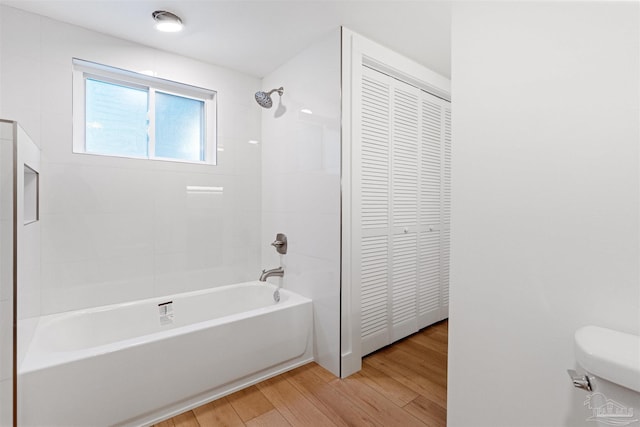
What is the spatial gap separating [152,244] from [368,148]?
71.6 inches

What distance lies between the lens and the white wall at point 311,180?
6.89ft

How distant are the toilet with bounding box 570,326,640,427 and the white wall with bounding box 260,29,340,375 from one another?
53.9 inches

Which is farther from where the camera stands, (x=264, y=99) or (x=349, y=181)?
(x=264, y=99)

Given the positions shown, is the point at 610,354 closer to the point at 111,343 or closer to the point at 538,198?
the point at 538,198

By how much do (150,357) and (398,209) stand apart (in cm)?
198

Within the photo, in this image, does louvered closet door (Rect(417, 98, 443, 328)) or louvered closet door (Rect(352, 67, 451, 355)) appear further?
louvered closet door (Rect(417, 98, 443, 328))

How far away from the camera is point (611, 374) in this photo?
792 mm

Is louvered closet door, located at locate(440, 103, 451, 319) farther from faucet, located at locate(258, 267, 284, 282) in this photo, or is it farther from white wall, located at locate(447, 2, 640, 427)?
white wall, located at locate(447, 2, 640, 427)

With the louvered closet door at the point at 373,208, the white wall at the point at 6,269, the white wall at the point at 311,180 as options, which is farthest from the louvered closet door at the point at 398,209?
the white wall at the point at 6,269

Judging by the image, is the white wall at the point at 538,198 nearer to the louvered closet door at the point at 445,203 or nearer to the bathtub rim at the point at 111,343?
the bathtub rim at the point at 111,343

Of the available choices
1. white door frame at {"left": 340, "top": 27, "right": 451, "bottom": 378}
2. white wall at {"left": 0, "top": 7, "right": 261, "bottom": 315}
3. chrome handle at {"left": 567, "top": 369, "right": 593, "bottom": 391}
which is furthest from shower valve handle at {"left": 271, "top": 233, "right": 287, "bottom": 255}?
chrome handle at {"left": 567, "top": 369, "right": 593, "bottom": 391}

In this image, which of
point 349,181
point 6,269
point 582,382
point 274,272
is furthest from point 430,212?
point 6,269

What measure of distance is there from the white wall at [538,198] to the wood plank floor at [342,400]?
46 cm

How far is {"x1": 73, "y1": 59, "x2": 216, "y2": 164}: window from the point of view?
2.12 m
